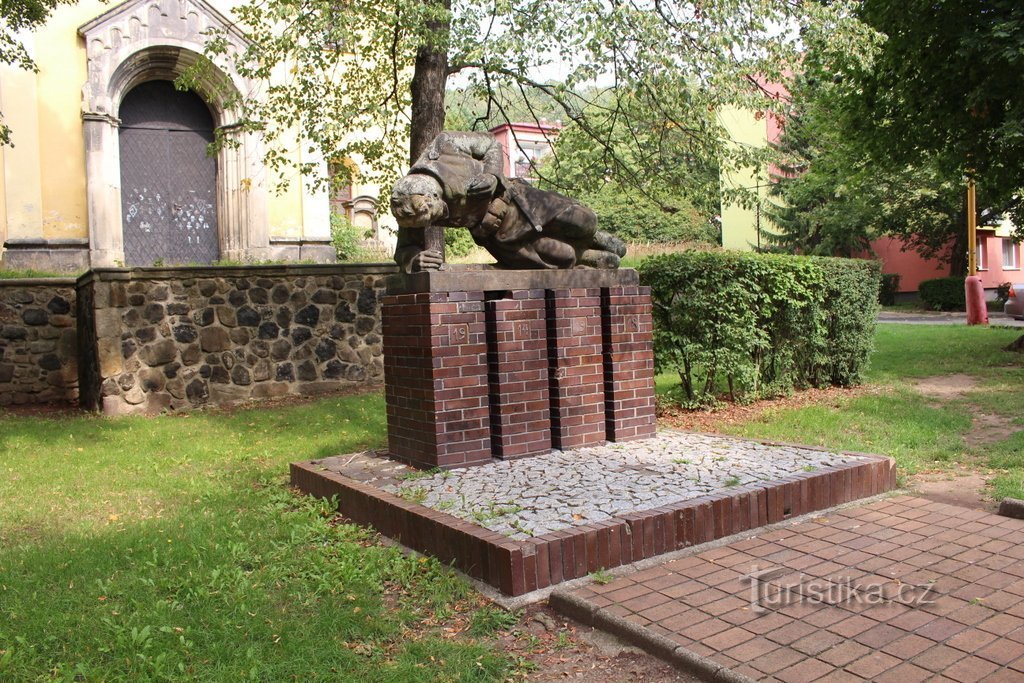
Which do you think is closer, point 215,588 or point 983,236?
point 215,588

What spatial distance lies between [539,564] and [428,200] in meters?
2.68

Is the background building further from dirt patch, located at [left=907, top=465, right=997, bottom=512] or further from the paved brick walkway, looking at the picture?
the paved brick walkway

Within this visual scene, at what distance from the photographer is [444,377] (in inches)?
215

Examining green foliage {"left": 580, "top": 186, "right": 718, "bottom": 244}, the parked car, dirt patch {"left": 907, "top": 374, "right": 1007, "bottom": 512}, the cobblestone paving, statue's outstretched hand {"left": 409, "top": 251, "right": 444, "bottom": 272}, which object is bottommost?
dirt patch {"left": 907, "top": 374, "right": 1007, "bottom": 512}

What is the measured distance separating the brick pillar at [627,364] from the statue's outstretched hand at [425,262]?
53.7 inches

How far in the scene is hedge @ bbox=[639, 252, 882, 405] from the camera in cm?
891

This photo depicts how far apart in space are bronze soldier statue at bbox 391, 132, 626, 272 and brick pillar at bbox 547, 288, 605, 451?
0.39 metres

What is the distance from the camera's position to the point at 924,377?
36.2 feet

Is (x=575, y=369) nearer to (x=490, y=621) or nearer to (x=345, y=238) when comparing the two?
(x=490, y=621)

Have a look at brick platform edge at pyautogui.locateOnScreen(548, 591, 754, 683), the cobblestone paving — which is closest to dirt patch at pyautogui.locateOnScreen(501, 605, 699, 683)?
brick platform edge at pyautogui.locateOnScreen(548, 591, 754, 683)

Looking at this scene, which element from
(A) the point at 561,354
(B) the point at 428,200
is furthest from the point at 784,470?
(B) the point at 428,200

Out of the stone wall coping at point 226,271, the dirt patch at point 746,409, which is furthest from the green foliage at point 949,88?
the stone wall coping at point 226,271

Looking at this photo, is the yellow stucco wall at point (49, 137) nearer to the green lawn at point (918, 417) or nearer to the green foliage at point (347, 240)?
the green foliage at point (347, 240)

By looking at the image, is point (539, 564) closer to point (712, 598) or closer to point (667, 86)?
point (712, 598)
